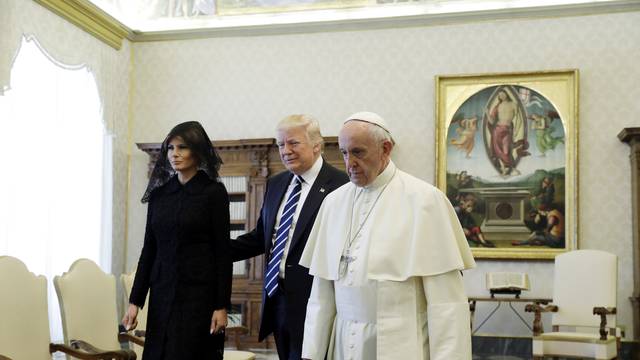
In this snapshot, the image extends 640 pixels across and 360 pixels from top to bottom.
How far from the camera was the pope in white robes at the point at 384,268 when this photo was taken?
295cm

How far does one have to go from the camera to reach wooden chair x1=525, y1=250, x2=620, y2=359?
7.66 metres

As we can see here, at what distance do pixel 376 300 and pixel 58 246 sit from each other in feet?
22.0

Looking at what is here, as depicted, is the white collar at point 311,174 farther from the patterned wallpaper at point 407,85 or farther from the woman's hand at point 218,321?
the patterned wallpaper at point 407,85

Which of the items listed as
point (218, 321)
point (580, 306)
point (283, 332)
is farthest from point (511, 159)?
point (218, 321)

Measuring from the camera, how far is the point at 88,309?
5.02m

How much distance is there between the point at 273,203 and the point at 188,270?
2.50ft

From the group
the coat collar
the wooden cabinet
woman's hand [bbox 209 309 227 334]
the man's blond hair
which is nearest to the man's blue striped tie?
the man's blond hair

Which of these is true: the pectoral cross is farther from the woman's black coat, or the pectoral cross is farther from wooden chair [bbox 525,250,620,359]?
wooden chair [bbox 525,250,620,359]

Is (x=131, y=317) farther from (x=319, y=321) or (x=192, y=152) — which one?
(x=319, y=321)

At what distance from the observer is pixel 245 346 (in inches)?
377

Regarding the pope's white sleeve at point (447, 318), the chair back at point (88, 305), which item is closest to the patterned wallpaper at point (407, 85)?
the chair back at point (88, 305)

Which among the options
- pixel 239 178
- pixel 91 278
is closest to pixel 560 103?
pixel 239 178

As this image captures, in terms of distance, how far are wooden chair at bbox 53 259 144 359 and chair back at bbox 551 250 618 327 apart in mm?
5097

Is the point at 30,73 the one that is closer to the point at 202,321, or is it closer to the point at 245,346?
the point at 245,346
